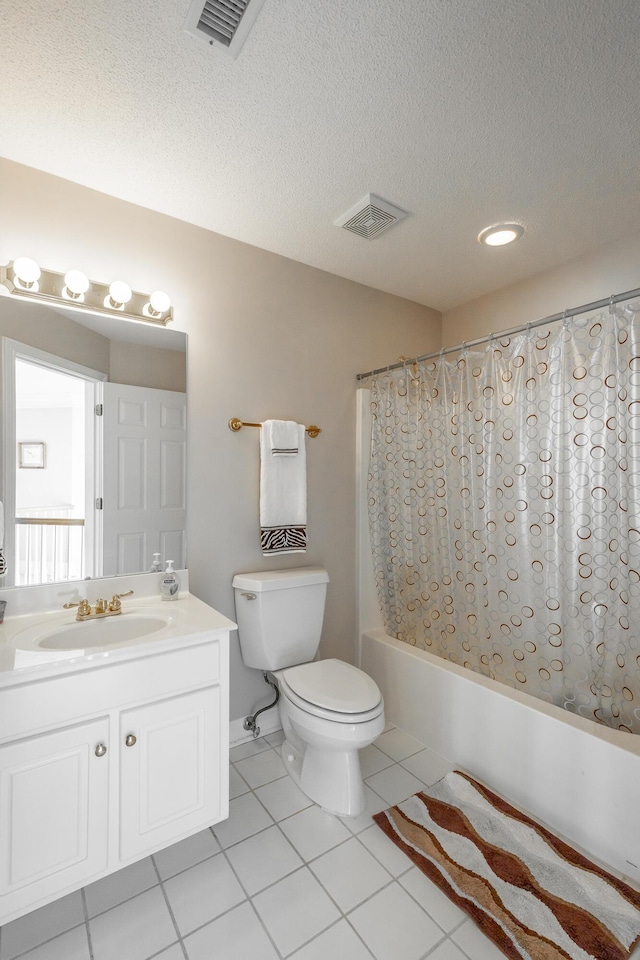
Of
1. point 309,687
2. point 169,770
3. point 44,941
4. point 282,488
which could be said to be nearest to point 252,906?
point 169,770

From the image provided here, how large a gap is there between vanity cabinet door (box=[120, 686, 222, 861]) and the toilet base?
44 cm

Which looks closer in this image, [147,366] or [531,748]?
[531,748]

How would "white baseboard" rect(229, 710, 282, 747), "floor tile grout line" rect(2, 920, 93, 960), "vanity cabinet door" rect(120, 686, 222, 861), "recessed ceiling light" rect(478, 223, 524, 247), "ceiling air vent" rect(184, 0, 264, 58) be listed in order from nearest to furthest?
"ceiling air vent" rect(184, 0, 264, 58), "floor tile grout line" rect(2, 920, 93, 960), "vanity cabinet door" rect(120, 686, 222, 861), "recessed ceiling light" rect(478, 223, 524, 247), "white baseboard" rect(229, 710, 282, 747)

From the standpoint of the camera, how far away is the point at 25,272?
1.62 metres

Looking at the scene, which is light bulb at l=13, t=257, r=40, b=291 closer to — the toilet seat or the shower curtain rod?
the shower curtain rod

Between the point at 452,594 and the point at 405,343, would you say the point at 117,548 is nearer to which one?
the point at 452,594

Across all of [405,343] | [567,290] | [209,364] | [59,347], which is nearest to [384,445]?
[405,343]

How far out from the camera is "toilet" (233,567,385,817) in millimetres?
1710

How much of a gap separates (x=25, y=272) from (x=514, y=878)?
2.59m

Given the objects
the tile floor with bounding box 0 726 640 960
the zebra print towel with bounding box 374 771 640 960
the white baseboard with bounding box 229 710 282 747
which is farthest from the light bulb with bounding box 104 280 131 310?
the zebra print towel with bounding box 374 771 640 960

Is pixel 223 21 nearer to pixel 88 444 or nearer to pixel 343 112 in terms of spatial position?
pixel 343 112

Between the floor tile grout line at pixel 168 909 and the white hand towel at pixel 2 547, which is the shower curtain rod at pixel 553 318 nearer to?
the white hand towel at pixel 2 547

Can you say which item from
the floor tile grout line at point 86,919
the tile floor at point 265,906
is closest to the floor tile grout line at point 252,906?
the tile floor at point 265,906

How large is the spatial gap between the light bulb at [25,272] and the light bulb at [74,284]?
3.8 inches
